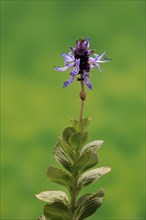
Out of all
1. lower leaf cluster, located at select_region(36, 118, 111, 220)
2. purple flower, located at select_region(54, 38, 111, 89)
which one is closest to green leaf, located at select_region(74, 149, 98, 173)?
lower leaf cluster, located at select_region(36, 118, 111, 220)

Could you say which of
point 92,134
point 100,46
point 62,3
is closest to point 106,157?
point 92,134

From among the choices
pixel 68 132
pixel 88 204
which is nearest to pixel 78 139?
pixel 68 132

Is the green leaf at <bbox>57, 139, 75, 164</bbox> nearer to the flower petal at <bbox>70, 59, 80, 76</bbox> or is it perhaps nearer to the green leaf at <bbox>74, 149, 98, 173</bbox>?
the green leaf at <bbox>74, 149, 98, 173</bbox>

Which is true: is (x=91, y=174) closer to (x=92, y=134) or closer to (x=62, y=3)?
(x=92, y=134)

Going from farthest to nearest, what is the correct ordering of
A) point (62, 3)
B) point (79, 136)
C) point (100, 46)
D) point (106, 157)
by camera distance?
point (62, 3) → point (100, 46) → point (106, 157) → point (79, 136)

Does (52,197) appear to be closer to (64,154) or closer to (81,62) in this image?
(64,154)

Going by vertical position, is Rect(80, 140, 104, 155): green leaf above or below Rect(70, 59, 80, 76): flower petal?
below
